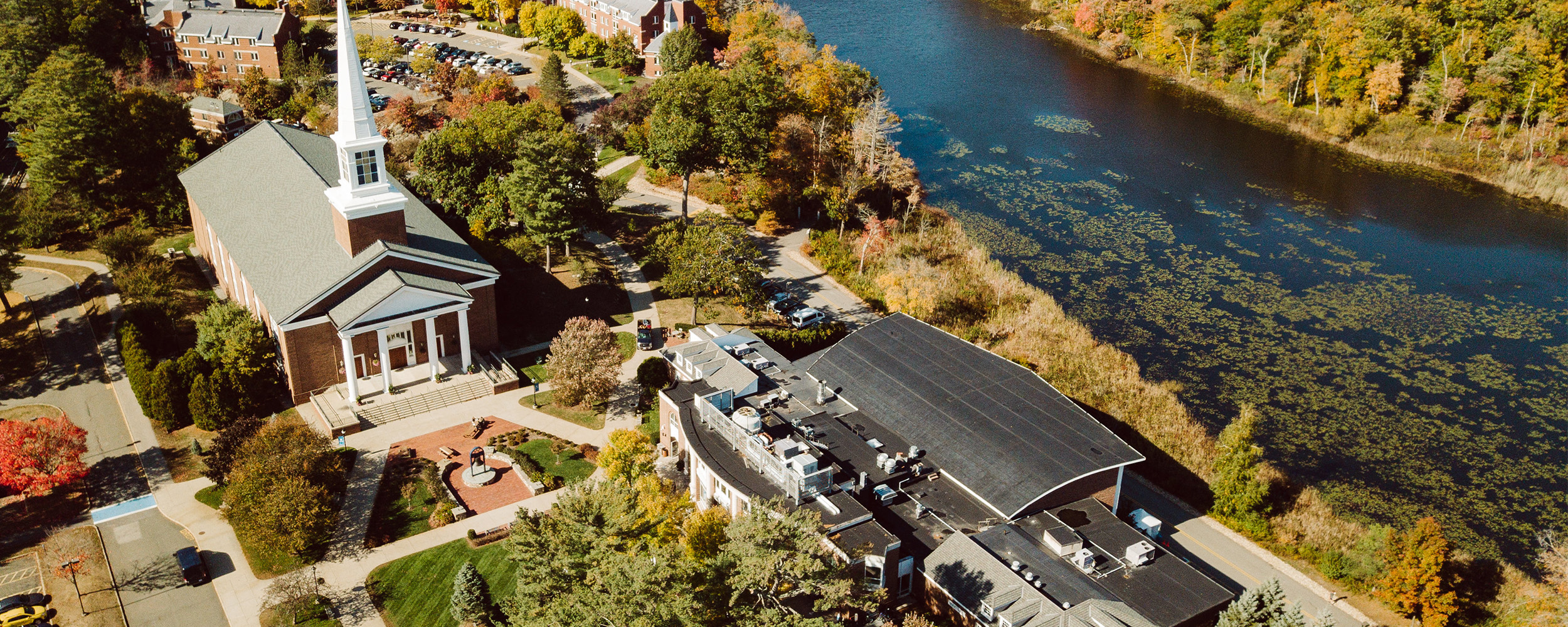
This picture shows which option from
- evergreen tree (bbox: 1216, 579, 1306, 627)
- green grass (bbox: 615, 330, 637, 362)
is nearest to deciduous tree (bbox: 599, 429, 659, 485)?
green grass (bbox: 615, 330, 637, 362)

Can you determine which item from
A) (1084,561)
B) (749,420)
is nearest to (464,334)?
(749,420)

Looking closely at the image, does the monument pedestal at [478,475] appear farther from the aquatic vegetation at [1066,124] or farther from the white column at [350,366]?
the aquatic vegetation at [1066,124]

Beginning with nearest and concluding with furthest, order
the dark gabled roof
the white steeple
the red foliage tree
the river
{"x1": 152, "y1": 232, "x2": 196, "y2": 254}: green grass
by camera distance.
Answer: the dark gabled roof, the red foliage tree, the white steeple, the river, {"x1": 152, "y1": 232, "x2": 196, "y2": 254}: green grass

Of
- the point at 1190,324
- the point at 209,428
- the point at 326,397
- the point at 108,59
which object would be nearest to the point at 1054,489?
the point at 1190,324

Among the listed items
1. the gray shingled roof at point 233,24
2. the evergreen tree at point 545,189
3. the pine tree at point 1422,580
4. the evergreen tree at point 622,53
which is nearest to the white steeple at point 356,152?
the evergreen tree at point 545,189

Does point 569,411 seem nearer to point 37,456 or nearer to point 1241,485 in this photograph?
point 37,456

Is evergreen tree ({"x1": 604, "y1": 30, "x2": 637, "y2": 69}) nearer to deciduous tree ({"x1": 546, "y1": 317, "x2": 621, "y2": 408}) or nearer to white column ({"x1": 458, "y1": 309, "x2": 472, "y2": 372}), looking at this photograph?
white column ({"x1": 458, "y1": 309, "x2": 472, "y2": 372})

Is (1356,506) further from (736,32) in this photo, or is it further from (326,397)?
(736,32)
